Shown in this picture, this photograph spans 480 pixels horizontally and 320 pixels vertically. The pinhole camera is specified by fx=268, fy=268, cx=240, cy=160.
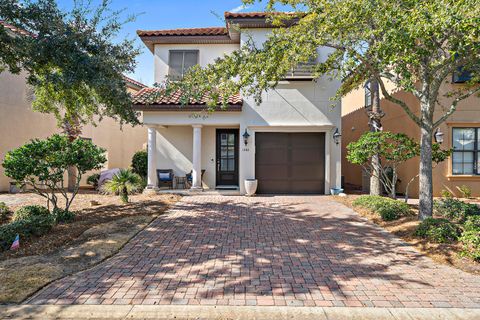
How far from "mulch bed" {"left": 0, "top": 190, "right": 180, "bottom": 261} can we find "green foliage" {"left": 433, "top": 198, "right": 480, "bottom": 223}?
824 cm

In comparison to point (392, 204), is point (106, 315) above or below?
below

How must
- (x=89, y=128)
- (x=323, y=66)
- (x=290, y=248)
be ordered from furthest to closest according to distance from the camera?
(x=89, y=128)
(x=323, y=66)
(x=290, y=248)

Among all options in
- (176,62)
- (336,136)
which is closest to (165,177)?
(176,62)

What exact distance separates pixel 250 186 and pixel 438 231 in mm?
6542

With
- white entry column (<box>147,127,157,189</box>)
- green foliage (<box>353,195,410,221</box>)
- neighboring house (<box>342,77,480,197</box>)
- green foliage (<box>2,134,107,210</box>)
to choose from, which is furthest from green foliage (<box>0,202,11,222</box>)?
neighboring house (<box>342,77,480,197</box>)

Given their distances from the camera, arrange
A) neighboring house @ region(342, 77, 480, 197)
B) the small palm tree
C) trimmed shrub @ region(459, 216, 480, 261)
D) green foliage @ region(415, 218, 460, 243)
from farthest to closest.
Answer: neighboring house @ region(342, 77, 480, 197) < the small palm tree < green foliage @ region(415, 218, 460, 243) < trimmed shrub @ region(459, 216, 480, 261)

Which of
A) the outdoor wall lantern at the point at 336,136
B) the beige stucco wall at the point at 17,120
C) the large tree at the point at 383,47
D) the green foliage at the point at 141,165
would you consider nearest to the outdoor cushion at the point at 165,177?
the green foliage at the point at 141,165

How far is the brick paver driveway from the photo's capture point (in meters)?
3.58

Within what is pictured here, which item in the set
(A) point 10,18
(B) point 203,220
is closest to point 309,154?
(B) point 203,220

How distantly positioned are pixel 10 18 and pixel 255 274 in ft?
26.0

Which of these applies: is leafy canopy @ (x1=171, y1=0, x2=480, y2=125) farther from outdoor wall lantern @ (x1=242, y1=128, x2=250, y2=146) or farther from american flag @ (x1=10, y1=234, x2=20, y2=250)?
american flag @ (x1=10, y1=234, x2=20, y2=250)

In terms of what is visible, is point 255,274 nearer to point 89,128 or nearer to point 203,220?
point 203,220

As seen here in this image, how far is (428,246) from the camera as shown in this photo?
5391 mm

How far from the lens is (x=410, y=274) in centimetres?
430
